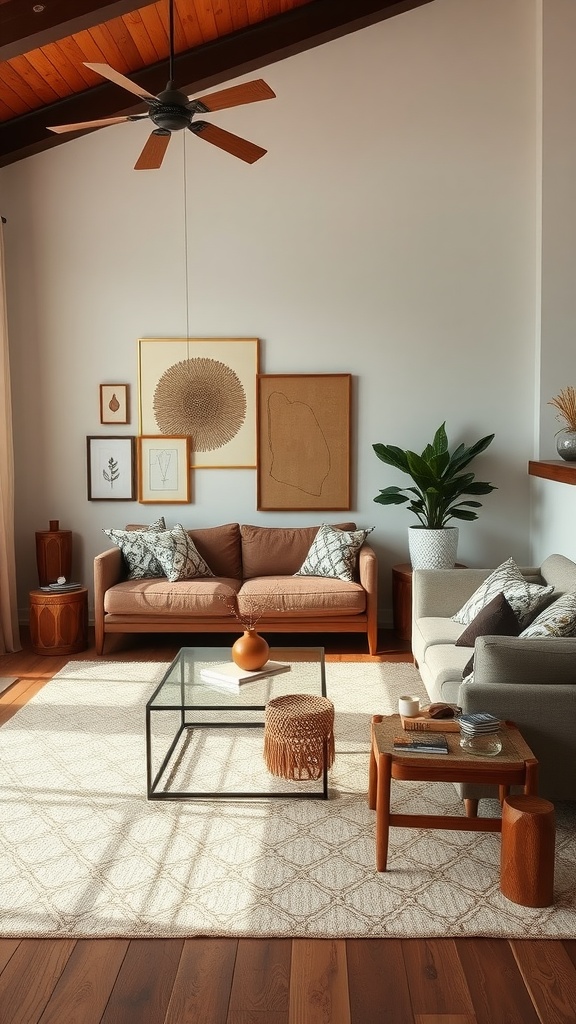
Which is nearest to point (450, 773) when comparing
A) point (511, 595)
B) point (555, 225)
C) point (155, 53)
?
point (511, 595)

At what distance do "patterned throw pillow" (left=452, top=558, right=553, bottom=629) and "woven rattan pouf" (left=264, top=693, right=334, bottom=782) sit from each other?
1.08 m

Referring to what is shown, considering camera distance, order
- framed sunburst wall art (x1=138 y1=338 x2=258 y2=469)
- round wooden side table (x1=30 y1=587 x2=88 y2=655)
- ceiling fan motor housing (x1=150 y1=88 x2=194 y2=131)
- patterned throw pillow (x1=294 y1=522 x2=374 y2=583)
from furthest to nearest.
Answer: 1. framed sunburst wall art (x1=138 y1=338 x2=258 y2=469)
2. patterned throw pillow (x1=294 y1=522 x2=374 y2=583)
3. round wooden side table (x1=30 y1=587 x2=88 y2=655)
4. ceiling fan motor housing (x1=150 y1=88 x2=194 y2=131)

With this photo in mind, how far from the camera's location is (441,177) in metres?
6.43

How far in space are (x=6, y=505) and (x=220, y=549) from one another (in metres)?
1.54

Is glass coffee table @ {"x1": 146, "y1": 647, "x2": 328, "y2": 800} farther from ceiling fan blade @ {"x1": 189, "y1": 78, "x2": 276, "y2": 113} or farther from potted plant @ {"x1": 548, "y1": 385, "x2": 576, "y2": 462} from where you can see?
ceiling fan blade @ {"x1": 189, "y1": 78, "x2": 276, "y2": 113}

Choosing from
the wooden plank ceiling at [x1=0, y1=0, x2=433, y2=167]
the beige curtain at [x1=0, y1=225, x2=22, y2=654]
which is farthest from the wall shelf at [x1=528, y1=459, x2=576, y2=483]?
the beige curtain at [x1=0, y1=225, x2=22, y2=654]

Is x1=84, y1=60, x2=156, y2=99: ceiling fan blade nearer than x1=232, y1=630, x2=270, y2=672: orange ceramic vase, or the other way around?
x1=84, y1=60, x2=156, y2=99: ceiling fan blade

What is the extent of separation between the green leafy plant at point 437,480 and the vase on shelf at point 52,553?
7.60 ft

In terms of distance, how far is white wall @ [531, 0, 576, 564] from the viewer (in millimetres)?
6129

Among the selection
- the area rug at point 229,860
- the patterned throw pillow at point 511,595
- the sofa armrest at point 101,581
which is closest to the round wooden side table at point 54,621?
the sofa armrest at point 101,581

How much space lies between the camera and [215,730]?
4.34 m

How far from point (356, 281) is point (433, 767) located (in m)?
4.47

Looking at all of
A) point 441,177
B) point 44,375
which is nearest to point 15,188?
point 44,375

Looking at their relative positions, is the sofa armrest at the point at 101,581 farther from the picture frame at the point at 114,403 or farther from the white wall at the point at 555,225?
the white wall at the point at 555,225
